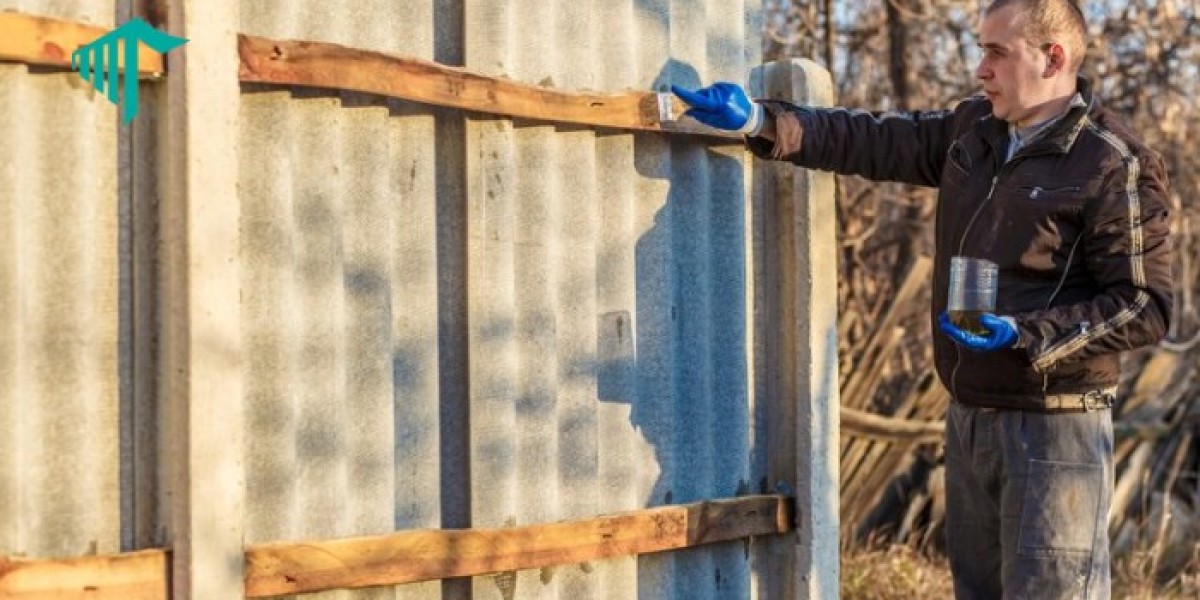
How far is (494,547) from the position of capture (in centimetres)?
413

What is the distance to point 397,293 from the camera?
4.02 m

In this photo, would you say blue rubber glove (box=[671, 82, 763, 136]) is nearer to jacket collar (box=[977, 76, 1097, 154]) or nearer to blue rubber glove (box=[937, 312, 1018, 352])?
jacket collar (box=[977, 76, 1097, 154])

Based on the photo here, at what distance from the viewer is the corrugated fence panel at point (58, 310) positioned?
11.1ft

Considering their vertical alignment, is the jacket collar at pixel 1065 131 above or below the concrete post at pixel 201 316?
above

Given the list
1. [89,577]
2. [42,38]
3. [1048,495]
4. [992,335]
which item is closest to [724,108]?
[992,335]

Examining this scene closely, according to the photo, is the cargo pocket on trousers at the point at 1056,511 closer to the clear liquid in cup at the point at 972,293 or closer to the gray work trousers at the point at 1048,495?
the gray work trousers at the point at 1048,495

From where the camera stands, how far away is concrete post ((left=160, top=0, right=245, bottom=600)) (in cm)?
351

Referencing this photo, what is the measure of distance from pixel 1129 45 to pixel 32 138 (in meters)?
6.91

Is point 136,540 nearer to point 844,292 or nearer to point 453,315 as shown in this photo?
point 453,315

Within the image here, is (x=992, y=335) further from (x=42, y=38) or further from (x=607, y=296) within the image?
(x=42, y=38)

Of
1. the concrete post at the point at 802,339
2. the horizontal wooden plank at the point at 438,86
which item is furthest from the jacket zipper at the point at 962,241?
the horizontal wooden plank at the point at 438,86

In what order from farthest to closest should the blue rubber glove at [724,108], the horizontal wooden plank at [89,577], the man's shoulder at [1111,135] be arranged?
the blue rubber glove at [724,108], the man's shoulder at [1111,135], the horizontal wooden plank at [89,577]

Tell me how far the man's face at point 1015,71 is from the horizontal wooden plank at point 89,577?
250 cm

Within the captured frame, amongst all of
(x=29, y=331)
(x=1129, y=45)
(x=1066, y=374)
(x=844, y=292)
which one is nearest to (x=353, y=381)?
(x=29, y=331)
